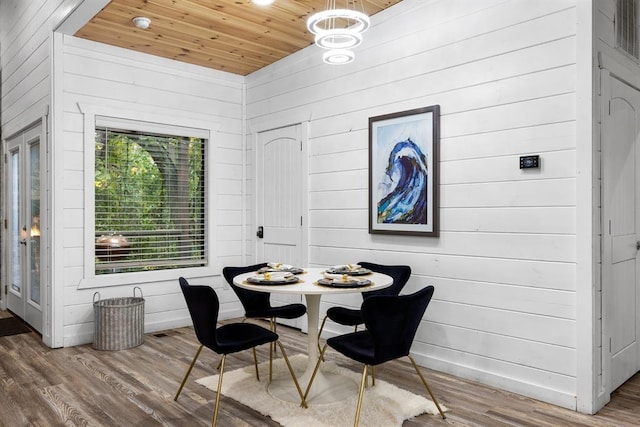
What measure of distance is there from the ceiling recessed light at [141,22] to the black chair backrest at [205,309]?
2.44 meters

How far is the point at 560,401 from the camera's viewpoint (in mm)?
2877

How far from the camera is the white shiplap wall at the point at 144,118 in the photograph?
426 centimetres

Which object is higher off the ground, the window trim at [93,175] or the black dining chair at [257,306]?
the window trim at [93,175]

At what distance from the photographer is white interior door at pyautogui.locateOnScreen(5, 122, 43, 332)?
4832mm

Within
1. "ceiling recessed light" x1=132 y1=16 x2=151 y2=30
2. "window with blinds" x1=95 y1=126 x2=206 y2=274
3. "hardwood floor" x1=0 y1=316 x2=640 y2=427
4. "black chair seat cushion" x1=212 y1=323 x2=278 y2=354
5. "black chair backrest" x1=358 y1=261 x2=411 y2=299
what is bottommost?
"hardwood floor" x1=0 y1=316 x2=640 y2=427

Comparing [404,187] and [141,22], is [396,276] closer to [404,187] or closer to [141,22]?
[404,187]

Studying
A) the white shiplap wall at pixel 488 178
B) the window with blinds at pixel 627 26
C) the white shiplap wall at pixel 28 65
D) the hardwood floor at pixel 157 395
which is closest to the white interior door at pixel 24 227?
the white shiplap wall at pixel 28 65

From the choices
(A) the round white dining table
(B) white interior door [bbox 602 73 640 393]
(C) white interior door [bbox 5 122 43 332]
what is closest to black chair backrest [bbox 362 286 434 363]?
(A) the round white dining table

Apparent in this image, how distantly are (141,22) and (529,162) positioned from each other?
322cm

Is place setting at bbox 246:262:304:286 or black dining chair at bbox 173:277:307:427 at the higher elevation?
place setting at bbox 246:262:304:286

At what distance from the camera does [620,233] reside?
10.4 feet

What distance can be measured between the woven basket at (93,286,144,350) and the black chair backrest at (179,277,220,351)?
5.59 feet

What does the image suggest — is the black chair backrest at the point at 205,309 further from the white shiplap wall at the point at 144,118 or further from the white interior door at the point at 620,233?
the white interior door at the point at 620,233

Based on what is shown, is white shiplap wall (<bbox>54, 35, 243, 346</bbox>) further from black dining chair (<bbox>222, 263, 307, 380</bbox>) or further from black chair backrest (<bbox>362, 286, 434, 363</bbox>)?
black chair backrest (<bbox>362, 286, 434, 363</bbox>)
